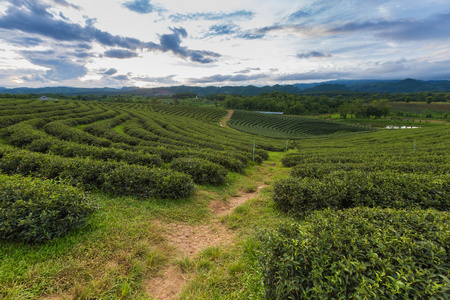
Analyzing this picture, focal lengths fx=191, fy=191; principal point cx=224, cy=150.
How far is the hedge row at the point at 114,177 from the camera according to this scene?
7395mm

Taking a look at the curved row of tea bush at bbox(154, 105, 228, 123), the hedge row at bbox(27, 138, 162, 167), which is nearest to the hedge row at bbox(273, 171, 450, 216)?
the hedge row at bbox(27, 138, 162, 167)

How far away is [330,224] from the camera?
4.01 meters

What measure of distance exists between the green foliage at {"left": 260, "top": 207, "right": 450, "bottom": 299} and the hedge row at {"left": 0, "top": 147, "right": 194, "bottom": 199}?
4615mm

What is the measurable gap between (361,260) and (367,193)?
13.4 feet

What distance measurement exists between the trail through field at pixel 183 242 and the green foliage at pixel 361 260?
1.91 m

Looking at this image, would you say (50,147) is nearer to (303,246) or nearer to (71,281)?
(71,281)

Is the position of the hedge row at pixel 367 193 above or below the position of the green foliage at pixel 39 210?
below

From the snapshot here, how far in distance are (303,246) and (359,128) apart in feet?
260

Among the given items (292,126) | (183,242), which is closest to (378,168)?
(183,242)

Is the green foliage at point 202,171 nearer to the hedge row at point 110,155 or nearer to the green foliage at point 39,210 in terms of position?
the hedge row at point 110,155

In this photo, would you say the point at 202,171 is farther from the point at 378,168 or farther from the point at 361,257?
the point at 378,168

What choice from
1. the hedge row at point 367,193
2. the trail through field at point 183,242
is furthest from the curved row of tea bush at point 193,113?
the trail through field at point 183,242

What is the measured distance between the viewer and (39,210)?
14.8 feet

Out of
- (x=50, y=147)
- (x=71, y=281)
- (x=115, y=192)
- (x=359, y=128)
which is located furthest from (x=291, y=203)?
(x=359, y=128)
